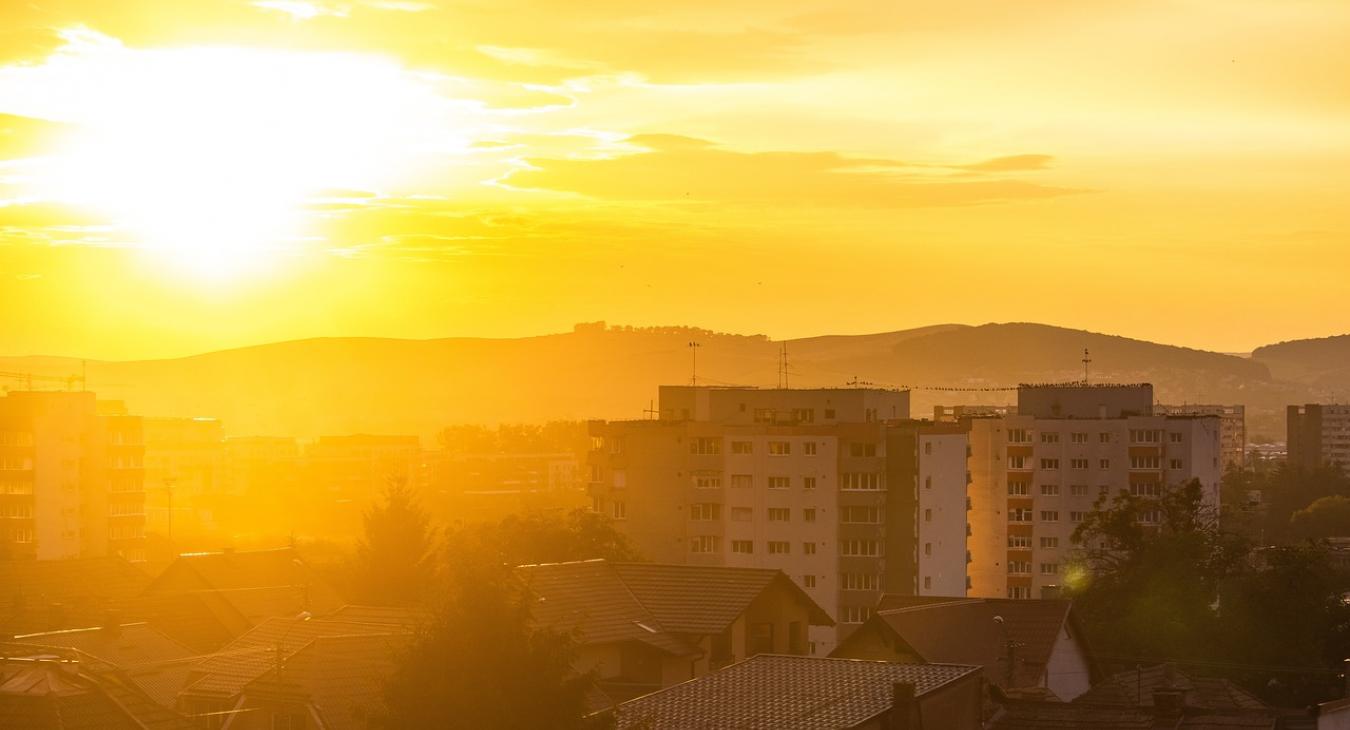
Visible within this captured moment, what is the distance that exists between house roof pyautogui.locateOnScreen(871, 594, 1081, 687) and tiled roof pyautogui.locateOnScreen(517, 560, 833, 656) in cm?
312

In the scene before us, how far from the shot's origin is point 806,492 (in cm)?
7775

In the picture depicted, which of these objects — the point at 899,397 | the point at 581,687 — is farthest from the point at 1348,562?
the point at 581,687

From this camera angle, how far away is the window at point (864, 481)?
76.1 metres

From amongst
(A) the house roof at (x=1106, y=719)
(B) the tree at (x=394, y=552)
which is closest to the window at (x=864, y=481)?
(B) the tree at (x=394, y=552)

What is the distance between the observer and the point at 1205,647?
49.2m

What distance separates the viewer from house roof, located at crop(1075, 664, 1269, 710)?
104 feet

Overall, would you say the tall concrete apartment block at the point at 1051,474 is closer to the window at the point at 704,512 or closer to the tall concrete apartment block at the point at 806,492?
the tall concrete apartment block at the point at 806,492

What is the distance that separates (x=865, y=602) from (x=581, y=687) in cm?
5262

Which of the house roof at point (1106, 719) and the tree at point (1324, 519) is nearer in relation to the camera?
the house roof at point (1106, 719)

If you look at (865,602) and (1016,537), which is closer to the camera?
(865,602)

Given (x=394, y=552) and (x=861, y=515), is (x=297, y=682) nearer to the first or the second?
(x=394, y=552)

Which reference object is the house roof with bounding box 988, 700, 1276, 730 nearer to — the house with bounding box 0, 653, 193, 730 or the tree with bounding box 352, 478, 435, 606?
the house with bounding box 0, 653, 193, 730

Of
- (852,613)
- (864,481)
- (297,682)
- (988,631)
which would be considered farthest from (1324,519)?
(297,682)

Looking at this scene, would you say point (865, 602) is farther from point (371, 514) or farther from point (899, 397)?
point (371, 514)
